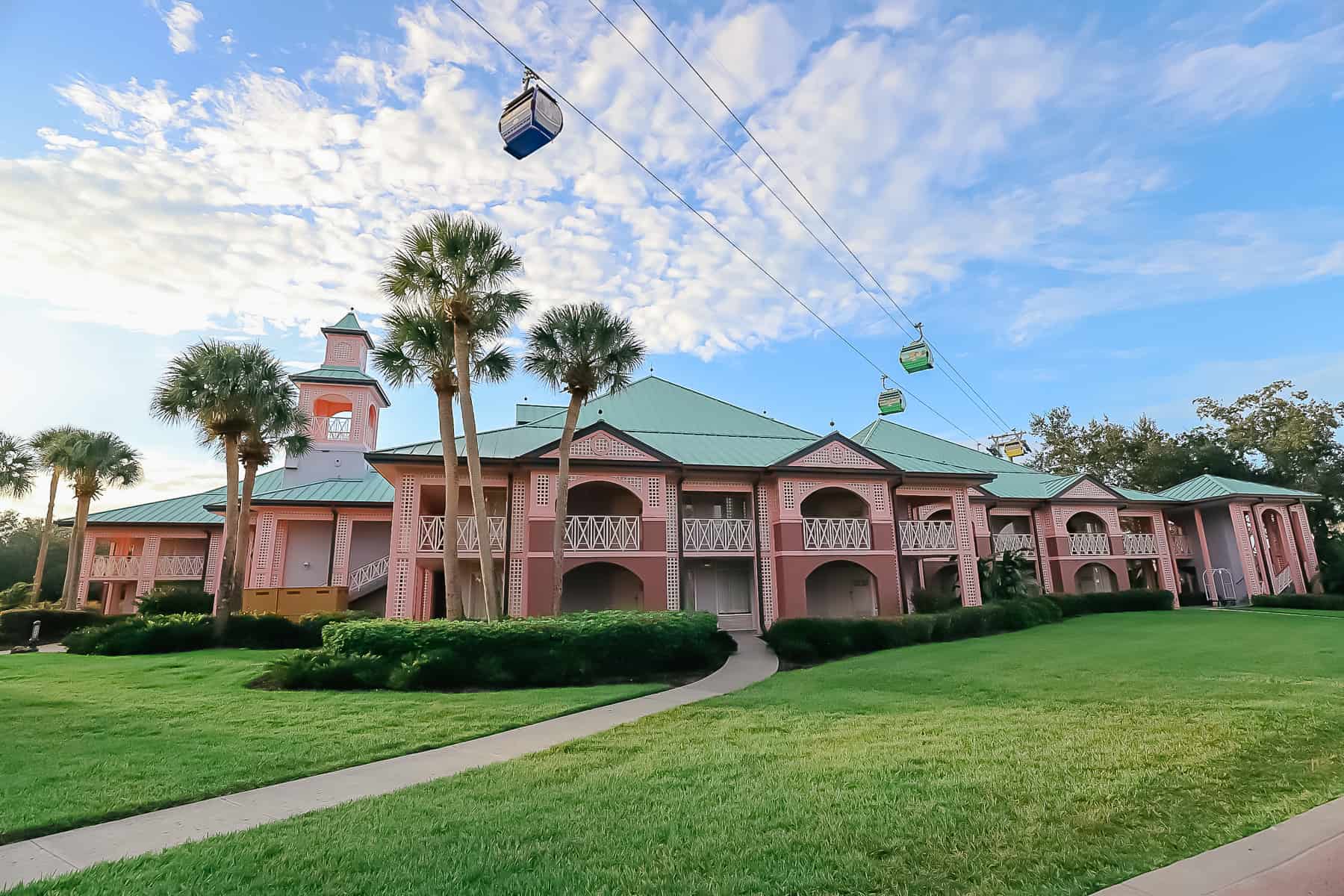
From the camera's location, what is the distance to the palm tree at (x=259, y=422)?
21.3 m

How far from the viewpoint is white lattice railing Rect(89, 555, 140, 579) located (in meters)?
28.3

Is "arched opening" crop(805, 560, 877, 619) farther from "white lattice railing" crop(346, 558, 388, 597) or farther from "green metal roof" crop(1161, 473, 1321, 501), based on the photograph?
"green metal roof" crop(1161, 473, 1321, 501)

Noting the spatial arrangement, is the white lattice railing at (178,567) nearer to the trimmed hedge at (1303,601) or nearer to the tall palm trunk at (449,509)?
the tall palm trunk at (449,509)

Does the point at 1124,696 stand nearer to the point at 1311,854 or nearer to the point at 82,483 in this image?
the point at 1311,854

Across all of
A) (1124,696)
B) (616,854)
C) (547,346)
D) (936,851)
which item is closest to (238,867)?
(616,854)

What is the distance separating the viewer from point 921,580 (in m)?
26.4

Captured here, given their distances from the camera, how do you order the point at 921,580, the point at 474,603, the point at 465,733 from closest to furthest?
1. the point at 465,733
2. the point at 474,603
3. the point at 921,580

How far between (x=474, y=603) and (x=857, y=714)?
16.0 meters

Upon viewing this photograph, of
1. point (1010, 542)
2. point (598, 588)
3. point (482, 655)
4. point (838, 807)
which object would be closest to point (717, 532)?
point (598, 588)

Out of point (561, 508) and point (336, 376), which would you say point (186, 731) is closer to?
point (561, 508)

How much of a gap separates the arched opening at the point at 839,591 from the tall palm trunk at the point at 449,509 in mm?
13538

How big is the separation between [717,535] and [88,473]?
25803 millimetres

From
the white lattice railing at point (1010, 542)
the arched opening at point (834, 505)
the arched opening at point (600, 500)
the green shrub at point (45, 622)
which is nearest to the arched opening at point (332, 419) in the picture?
the green shrub at point (45, 622)

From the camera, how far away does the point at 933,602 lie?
74.7ft
